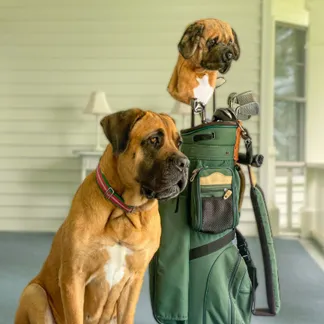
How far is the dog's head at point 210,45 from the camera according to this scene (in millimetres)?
1463

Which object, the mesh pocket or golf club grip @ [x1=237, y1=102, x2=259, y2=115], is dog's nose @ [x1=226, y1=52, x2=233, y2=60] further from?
the mesh pocket

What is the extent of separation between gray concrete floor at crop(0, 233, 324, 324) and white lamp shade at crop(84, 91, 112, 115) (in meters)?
1.34

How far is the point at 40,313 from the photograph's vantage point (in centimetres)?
131

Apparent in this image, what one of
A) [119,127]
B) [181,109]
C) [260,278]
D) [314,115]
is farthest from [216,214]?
[314,115]

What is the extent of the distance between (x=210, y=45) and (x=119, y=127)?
49cm

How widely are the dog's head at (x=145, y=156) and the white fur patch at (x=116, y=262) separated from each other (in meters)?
0.17

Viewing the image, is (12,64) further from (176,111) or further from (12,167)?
(176,111)

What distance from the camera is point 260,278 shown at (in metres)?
3.04

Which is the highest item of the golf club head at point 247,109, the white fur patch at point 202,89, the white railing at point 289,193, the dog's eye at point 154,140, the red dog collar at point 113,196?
the white fur patch at point 202,89

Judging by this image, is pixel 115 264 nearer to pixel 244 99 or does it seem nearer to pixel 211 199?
pixel 211 199

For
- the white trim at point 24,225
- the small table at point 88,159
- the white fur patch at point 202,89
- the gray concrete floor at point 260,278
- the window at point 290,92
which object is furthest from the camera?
the window at point 290,92

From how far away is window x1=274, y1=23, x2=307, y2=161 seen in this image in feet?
16.8

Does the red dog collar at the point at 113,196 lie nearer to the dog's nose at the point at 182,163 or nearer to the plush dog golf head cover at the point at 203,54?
the dog's nose at the point at 182,163

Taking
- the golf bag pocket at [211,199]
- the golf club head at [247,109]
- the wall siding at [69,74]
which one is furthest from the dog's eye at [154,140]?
the wall siding at [69,74]
